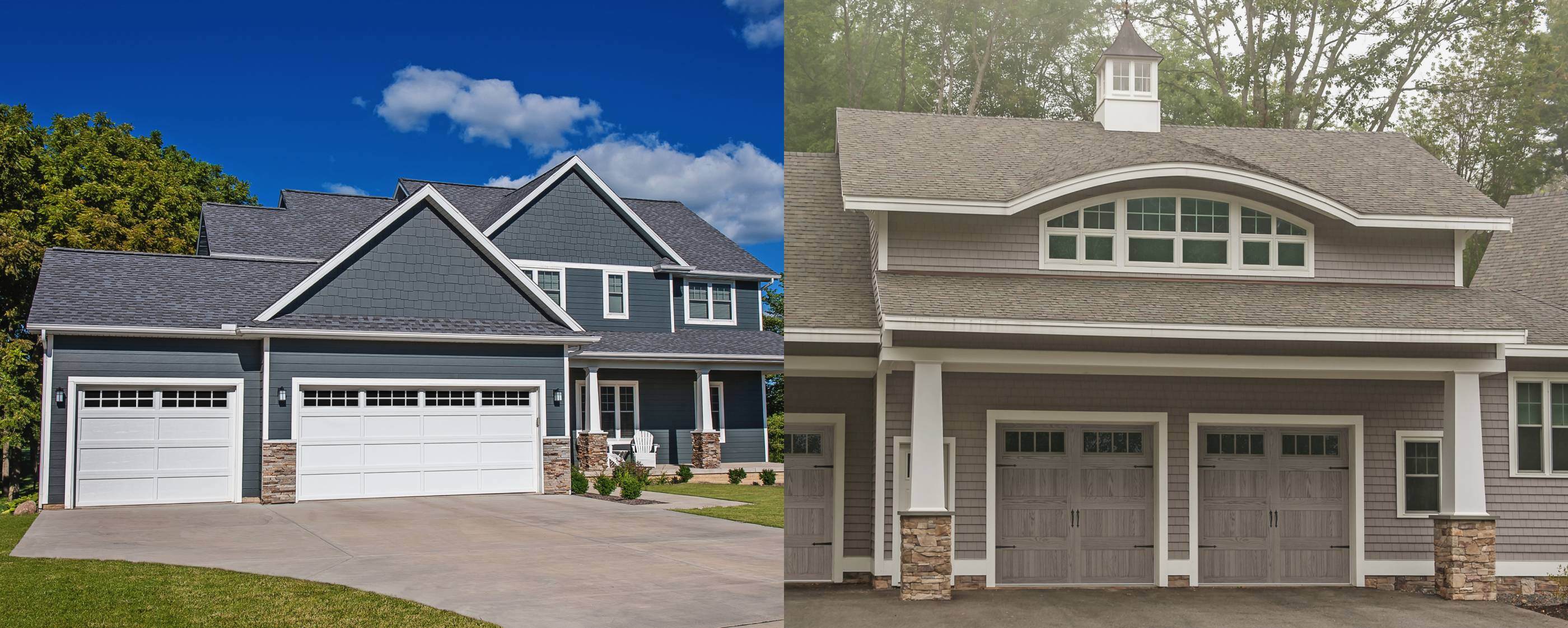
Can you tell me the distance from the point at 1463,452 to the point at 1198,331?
374 centimetres

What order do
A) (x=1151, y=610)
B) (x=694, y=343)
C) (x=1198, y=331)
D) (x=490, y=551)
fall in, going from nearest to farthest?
1. (x=490, y=551)
2. (x=1151, y=610)
3. (x=1198, y=331)
4. (x=694, y=343)

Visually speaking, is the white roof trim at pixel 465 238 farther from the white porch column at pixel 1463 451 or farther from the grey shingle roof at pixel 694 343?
the white porch column at pixel 1463 451

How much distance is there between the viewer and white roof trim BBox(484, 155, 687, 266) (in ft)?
87.5

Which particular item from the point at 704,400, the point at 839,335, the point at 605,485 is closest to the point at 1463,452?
the point at 839,335

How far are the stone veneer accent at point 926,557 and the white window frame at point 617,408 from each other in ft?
40.2

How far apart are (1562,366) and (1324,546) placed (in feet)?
13.2

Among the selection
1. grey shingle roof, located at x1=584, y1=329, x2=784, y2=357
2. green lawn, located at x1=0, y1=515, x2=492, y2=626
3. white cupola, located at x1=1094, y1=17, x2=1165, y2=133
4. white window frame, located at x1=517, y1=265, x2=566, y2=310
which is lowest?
green lawn, located at x1=0, y1=515, x2=492, y2=626

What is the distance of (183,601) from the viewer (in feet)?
30.6

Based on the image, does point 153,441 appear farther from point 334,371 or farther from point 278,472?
point 334,371

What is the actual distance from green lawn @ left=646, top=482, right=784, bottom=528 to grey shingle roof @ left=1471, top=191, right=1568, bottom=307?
38.2 ft

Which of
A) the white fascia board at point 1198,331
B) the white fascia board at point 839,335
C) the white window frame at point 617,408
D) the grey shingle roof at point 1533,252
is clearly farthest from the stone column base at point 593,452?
the grey shingle roof at point 1533,252

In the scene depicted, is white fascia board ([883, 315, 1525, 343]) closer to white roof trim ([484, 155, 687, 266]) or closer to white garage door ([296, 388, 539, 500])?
white garage door ([296, 388, 539, 500])

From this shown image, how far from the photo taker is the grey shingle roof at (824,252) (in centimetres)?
1348

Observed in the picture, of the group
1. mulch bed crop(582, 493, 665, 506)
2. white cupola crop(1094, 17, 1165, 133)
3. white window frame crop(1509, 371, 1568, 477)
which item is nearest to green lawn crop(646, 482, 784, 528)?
mulch bed crop(582, 493, 665, 506)
